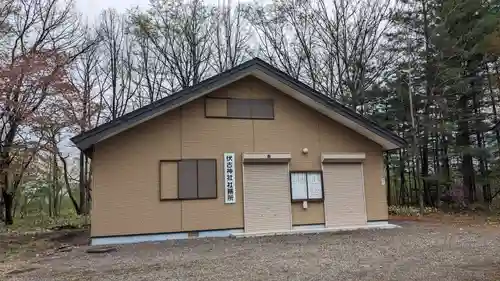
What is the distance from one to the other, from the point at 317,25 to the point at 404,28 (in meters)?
4.32

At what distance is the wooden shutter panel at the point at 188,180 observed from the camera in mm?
10102

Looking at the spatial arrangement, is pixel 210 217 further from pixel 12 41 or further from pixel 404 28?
pixel 404 28

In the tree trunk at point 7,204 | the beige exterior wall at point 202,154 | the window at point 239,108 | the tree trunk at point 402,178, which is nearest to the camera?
the beige exterior wall at point 202,154

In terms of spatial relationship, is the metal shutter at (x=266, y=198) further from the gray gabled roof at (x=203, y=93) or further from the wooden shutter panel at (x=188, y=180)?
the gray gabled roof at (x=203, y=93)

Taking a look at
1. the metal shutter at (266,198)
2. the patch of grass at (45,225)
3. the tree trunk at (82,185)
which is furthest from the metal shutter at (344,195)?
the tree trunk at (82,185)

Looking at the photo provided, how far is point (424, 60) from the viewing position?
1788 centimetres

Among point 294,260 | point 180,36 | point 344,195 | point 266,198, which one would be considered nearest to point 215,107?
point 266,198

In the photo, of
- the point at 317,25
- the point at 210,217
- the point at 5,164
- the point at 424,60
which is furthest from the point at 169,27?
the point at 210,217

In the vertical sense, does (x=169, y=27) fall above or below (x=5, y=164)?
above

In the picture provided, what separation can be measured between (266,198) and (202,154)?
2.09 metres

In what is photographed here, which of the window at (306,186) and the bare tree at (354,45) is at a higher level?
the bare tree at (354,45)

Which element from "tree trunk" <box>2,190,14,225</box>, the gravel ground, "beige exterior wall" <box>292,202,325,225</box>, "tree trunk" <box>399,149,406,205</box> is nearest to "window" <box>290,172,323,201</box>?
"beige exterior wall" <box>292,202,325,225</box>

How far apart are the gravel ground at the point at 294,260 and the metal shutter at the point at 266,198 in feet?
3.49

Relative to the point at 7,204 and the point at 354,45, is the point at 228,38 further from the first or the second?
the point at 7,204
